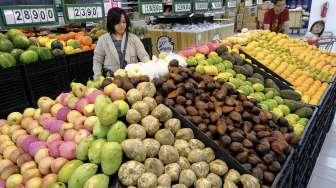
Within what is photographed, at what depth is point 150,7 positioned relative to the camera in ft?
14.3

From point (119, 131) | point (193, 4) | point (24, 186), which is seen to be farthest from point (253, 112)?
point (193, 4)

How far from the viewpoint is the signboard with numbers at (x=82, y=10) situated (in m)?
3.28

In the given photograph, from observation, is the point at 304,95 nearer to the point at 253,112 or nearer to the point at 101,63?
the point at 253,112

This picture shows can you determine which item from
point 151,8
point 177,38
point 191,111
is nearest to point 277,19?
point 177,38

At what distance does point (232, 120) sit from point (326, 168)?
2.11 metres

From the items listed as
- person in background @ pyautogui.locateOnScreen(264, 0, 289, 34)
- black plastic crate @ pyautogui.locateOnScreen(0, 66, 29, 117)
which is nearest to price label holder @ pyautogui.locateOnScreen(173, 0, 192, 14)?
person in background @ pyautogui.locateOnScreen(264, 0, 289, 34)

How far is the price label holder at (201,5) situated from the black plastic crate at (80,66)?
213 cm

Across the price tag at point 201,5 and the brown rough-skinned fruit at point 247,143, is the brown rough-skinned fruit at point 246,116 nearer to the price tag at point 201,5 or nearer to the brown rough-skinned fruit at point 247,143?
the brown rough-skinned fruit at point 247,143

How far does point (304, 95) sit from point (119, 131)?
210cm

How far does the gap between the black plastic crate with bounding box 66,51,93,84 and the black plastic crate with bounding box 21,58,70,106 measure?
9 centimetres

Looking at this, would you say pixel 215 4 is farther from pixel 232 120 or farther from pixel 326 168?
pixel 232 120

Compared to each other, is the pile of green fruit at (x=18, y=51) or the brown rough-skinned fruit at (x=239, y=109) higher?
the pile of green fruit at (x=18, y=51)

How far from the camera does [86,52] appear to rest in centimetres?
391

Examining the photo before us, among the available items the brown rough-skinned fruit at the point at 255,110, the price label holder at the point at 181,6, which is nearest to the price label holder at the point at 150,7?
the price label holder at the point at 181,6
